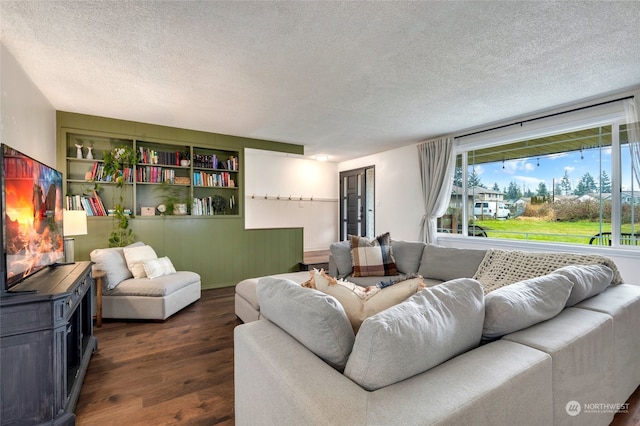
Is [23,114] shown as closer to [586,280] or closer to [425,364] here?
[425,364]

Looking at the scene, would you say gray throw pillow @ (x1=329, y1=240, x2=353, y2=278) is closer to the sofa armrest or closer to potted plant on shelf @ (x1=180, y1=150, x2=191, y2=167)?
the sofa armrest

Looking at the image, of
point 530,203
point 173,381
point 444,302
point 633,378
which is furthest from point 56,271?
point 530,203

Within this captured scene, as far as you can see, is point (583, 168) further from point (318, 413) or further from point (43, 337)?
point (43, 337)

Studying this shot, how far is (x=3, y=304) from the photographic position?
1.37m

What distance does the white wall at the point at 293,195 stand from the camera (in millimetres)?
6043

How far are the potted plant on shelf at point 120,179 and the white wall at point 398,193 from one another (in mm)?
4455

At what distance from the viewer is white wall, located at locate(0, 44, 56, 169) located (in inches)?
87.6

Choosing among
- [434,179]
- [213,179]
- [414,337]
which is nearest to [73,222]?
[213,179]

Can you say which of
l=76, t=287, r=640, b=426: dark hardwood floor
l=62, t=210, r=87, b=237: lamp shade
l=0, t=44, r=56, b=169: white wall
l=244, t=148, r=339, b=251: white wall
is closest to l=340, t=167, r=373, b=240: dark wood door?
l=244, t=148, r=339, b=251: white wall

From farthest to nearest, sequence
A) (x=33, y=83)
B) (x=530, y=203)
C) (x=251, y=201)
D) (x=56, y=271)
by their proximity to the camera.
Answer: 1. (x=251, y=201)
2. (x=530, y=203)
3. (x=33, y=83)
4. (x=56, y=271)

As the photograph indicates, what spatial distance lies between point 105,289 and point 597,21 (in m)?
4.85

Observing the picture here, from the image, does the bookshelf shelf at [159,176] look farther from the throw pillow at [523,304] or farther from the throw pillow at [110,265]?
the throw pillow at [523,304]

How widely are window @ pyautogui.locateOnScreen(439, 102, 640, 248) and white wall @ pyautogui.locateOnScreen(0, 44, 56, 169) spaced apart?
208 inches

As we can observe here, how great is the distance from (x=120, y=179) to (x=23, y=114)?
1.31m
